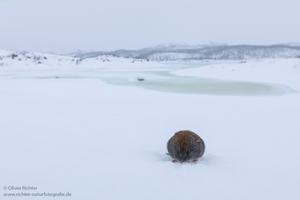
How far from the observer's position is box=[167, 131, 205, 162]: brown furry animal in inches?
223

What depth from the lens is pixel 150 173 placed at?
543 cm

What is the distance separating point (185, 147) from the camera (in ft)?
18.7

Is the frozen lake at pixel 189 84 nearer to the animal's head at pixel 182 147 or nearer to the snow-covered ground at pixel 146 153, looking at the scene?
the snow-covered ground at pixel 146 153

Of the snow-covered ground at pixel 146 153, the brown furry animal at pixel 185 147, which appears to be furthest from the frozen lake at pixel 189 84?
the brown furry animal at pixel 185 147

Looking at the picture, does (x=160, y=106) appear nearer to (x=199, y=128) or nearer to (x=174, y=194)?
(x=199, y=128)

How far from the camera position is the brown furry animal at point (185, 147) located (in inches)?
223

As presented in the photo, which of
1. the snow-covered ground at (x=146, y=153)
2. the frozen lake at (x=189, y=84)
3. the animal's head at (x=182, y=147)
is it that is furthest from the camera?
the frozen lake at (x=189, y=84)

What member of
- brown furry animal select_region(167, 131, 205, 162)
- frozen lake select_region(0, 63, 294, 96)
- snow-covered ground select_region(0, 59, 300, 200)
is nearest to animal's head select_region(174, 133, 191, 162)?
brown furry animal select_region(167, 131, 205, 162)

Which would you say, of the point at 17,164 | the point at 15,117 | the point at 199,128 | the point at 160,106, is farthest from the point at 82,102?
the point at 17,164

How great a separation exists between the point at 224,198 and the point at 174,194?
0.59m

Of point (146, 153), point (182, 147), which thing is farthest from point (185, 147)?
point (146, 153)

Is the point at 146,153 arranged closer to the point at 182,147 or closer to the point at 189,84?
the point at 182,147

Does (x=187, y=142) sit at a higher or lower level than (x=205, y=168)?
higher

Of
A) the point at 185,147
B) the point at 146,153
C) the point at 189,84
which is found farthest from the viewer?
the point at 189,84
